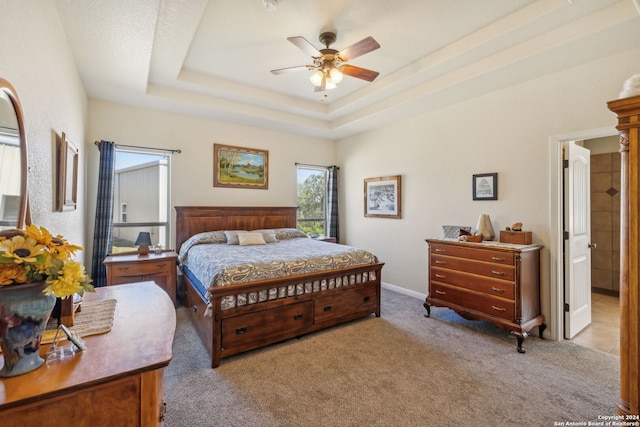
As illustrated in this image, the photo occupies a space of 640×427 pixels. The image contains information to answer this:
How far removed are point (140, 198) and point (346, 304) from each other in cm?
344

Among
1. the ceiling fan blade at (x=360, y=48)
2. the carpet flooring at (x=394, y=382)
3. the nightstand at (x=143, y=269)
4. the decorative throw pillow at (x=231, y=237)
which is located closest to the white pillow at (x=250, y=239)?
the decorative throw pillow at (x=231, y=237)

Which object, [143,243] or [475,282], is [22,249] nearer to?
[143,243]

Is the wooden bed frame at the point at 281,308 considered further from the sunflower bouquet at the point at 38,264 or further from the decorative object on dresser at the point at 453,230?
the sunflower bouquet at the point at 38,264

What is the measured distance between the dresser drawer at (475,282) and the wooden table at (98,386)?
3082 millimetres

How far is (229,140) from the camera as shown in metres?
4.96

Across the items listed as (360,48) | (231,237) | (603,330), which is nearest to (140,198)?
(231,237)

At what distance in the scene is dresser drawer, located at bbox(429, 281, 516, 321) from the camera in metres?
2.95

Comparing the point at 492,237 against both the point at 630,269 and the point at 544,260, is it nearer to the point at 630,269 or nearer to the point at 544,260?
the point at 544,260

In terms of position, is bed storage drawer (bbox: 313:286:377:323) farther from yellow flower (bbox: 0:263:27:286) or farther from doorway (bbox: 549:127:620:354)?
yellow flower (bbox: 0:263:27:286)

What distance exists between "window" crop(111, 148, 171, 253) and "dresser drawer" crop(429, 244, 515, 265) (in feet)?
13.1

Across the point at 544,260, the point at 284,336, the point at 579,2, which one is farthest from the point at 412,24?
the point at 284,336

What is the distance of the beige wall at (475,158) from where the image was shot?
292 cm

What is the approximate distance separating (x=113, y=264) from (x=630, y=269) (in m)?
4.65

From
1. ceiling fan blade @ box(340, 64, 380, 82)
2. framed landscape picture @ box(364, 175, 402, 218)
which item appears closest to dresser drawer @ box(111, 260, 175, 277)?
ceiling fan blade @ box(340, 64, 380, 82)
